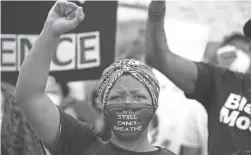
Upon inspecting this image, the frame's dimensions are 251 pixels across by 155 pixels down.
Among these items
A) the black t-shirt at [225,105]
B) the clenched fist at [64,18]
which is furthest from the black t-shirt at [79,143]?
the black t-shirt at [225,105]

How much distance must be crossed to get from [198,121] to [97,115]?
35.6 inches

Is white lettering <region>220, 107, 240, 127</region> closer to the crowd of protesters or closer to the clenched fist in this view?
the crowd of protesters

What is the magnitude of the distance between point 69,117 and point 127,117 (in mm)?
248

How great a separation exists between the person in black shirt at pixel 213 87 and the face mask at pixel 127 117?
2.78 ft

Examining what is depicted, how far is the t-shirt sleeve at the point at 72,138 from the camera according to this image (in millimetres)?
2320

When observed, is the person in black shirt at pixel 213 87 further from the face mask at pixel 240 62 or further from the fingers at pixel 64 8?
the face mask at pixel 240 62

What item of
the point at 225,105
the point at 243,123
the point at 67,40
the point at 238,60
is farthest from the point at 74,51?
the point at 243,123

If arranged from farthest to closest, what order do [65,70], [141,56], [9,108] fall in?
[141,56] < [65,70] < [9,108]

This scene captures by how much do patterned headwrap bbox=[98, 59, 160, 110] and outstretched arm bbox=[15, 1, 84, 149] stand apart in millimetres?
257

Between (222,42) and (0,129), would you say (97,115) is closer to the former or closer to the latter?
(0,129)

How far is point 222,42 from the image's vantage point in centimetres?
538

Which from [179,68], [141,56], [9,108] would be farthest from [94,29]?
[179,68]

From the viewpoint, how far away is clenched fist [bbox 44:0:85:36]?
7.29ft

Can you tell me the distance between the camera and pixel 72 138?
2352mm
